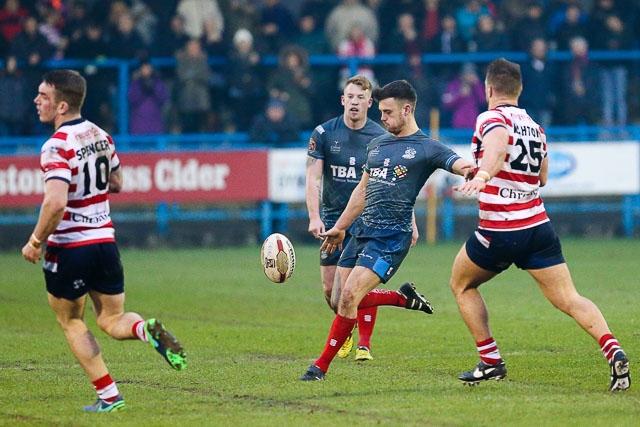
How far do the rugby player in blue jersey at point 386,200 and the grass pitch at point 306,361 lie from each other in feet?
1.92

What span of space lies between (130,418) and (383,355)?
326 centimetres

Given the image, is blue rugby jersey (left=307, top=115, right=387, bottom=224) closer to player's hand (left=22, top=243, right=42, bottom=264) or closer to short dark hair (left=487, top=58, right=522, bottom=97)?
short dark hair (left=487, top=58, right=522, bottom=97)

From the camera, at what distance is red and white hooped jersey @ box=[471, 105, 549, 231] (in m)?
8.25

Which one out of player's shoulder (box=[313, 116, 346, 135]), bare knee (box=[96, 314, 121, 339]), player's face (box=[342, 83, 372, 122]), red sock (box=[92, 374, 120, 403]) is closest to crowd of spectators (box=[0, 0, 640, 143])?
player's shoulder (box=[313, 116, 346, 135])

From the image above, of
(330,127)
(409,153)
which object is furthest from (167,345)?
(330,127)

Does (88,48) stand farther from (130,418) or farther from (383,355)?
(130,418)

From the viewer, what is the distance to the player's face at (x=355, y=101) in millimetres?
10281

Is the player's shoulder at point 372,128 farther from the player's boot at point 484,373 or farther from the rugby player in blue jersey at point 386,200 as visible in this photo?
the player's boot at point 484,373

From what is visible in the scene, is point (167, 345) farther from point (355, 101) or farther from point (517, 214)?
point (355, 101)

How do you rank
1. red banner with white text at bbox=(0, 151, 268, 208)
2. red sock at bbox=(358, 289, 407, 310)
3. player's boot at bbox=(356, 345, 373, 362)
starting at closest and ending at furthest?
player's boot at bbox=(356, 345, 373, 362), red sock at bbox=(358, 289, 407, 310), red banner with white text at bbox=(0, 151, 268, 208)

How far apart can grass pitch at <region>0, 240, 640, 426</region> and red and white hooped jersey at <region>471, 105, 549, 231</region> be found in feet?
3.92

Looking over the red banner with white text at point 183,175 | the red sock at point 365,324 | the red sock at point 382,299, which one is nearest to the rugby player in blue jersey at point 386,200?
the red sock at point 382,299

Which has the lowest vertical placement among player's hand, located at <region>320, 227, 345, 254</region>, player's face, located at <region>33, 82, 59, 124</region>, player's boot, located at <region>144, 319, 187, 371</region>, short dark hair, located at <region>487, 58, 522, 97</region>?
player's boot, located at <region>144, 319, 187, 371</region>

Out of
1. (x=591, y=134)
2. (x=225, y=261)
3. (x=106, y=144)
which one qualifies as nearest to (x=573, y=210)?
(x=591, y=134)
